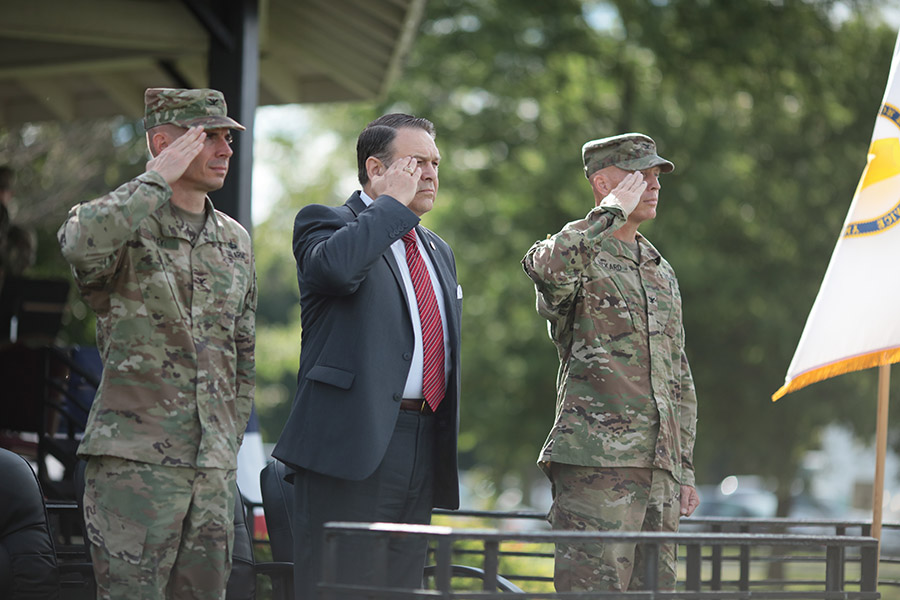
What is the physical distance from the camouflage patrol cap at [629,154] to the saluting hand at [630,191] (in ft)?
0.43

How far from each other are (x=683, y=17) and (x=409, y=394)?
11667 mm

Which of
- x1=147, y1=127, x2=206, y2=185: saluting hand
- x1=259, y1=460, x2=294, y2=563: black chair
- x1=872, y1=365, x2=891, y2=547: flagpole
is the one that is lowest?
x1=259, y1=460, x2=294, y2=563: black chair

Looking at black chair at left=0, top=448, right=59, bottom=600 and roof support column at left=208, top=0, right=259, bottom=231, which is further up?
roof support column at left=208, top=0, right=259, bottom=231

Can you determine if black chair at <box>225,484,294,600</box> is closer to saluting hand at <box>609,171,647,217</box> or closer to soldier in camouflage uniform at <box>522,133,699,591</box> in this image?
soldier in camouflage uniform at <box>522,133,699,591</box>

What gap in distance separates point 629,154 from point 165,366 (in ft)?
6.18

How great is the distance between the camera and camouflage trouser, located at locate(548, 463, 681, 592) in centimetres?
393

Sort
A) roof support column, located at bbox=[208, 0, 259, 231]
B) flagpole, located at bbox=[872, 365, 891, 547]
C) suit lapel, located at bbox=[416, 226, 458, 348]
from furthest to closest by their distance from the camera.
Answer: roof support column, located at bbox=[208, 0, 259, 231], flagpole, located at bbox=[872, 365, 891, 547], suit lapel, located at bbox=[416, 226, 458, 348]

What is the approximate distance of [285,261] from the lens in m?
24.7

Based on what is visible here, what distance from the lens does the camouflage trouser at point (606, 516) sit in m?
3.93

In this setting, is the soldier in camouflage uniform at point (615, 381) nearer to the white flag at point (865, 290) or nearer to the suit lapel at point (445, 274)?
the suit lapel at point (445, 274)

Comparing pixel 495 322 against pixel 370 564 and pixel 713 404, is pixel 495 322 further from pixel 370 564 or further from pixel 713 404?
pixel 370 564

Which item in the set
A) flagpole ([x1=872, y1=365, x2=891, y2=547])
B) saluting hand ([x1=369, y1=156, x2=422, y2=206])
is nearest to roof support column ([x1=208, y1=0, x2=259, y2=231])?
saluting hand ([x1=369, y1=156, x2=422, y2=206])

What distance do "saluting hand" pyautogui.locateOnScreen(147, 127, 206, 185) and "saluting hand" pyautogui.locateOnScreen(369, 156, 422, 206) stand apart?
59cm

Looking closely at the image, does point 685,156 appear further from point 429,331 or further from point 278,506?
point 429,331
